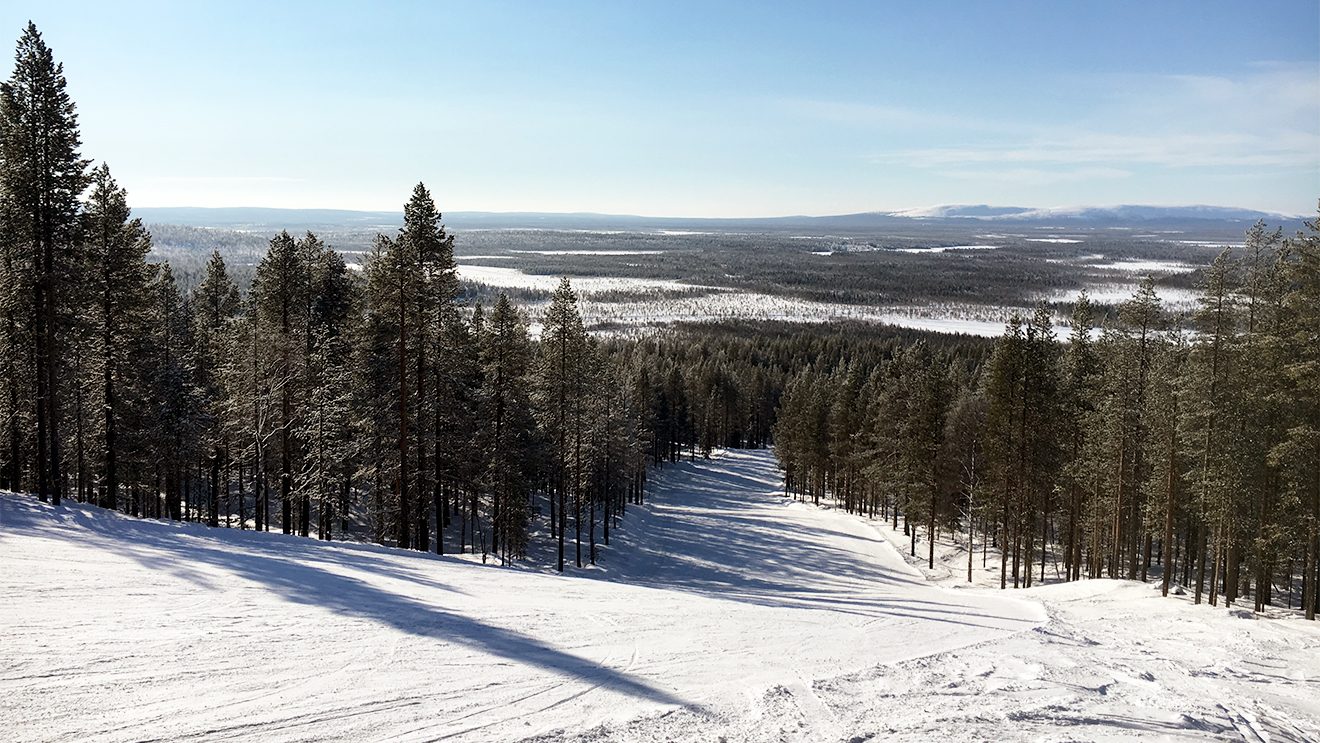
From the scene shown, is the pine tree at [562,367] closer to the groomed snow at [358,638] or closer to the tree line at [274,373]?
the tree line at [274,373]

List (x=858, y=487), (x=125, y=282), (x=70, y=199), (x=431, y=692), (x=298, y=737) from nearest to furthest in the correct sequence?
(x=298, y=737)
(x=431, y=692)
(x=70, y=199)
(x=125, y=282)
(x=858, y=487)

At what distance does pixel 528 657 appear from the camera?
1177 cm

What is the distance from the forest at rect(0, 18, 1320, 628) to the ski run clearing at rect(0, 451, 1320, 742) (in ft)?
18.2

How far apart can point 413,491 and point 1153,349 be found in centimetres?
2974

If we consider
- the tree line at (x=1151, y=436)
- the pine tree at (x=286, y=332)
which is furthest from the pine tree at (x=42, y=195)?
the tree line at (x=1151, y=436)

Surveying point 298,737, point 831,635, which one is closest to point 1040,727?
point 831,635

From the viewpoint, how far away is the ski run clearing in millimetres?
9164

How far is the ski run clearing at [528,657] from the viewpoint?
9.16 m

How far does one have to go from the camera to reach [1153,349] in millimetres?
31188

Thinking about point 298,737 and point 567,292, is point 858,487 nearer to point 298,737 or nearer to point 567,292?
point 567,292

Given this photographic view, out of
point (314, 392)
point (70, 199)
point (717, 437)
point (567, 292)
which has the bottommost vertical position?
point (717, 437)

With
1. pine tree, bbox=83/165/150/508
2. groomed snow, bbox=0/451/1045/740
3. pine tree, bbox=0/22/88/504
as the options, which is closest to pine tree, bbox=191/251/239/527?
pine tree, bbox=83/165/150/508

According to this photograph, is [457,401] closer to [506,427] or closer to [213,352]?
[506,427]

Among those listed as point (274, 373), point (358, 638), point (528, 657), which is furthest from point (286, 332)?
point (528, 657)
